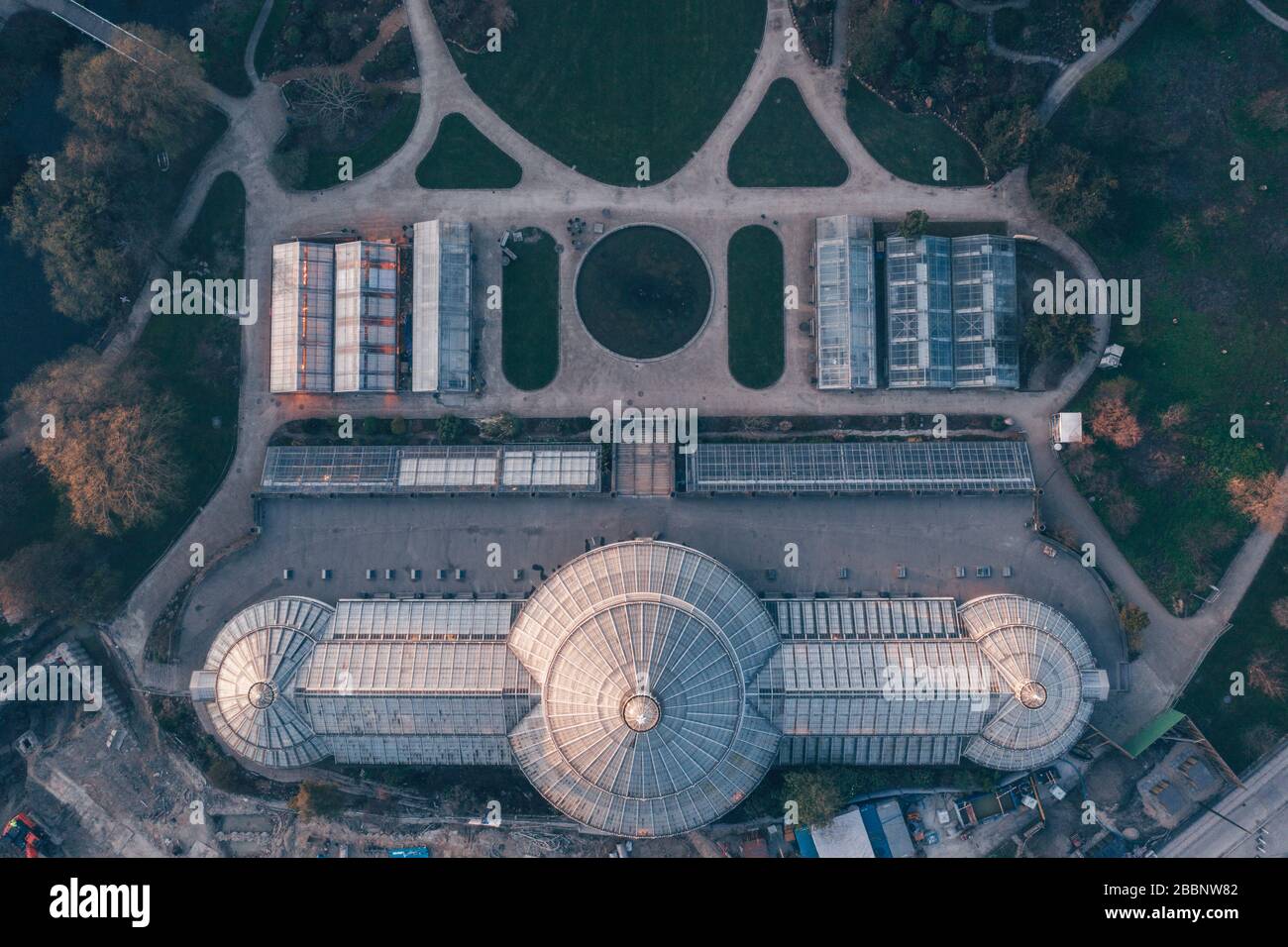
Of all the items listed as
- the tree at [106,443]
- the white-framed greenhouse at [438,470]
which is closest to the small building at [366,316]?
the white-framed greenhouse at [438,470]

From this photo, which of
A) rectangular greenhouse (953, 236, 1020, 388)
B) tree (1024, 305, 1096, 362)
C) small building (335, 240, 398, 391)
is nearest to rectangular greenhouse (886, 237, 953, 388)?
rectangular greenhouse (953, 236, 1020, 388)

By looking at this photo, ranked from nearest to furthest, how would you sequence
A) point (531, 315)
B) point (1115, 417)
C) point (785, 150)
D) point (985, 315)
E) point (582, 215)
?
1. point (1115, 417)
2. point (985, 315)
3. point (531, 315)
4. point (785, 150)
5. point (582, 215)

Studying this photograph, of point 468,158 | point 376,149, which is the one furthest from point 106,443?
point 468,158

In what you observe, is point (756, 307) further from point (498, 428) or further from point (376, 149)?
point (376, 149)

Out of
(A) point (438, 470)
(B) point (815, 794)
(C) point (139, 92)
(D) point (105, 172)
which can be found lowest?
(B) point (815, 794)
